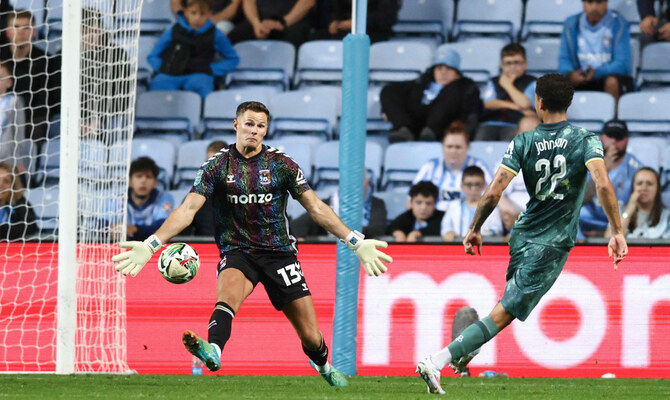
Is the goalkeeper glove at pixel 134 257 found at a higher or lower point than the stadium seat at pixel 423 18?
lower

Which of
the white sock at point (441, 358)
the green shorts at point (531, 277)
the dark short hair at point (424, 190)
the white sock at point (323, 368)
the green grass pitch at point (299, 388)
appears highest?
the dark short hair at point (424, 190)

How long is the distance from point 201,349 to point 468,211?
205 inches

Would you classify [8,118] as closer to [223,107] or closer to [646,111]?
[223,107]

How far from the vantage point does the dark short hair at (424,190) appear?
1070 cm

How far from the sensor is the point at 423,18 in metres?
14.1

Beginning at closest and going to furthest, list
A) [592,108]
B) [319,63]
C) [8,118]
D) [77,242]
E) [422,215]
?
[77,242] → [422,215] → [8,118] → [592,108] → [319,63]

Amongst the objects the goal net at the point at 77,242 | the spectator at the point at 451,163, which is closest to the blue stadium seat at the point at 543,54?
the spectator at the point at 451,163

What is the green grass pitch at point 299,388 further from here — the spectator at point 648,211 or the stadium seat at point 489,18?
the stadium seat at point 489,18

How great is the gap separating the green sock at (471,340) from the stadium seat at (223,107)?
23.6 ft

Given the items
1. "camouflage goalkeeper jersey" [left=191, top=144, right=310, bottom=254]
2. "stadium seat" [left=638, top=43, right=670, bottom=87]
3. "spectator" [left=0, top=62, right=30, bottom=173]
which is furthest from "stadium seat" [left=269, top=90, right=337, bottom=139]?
"camouflage goalkeeper jersey" [left=191, top=144, right=310, bottom=254]

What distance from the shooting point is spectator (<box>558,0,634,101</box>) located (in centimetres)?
1264

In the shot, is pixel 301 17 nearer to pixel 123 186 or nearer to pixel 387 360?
pixel 123 186

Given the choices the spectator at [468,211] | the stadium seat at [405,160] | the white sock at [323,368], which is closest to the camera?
the white sock at [323,368]

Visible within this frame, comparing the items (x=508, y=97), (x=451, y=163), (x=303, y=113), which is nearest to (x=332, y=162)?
(x=303, y=113)
